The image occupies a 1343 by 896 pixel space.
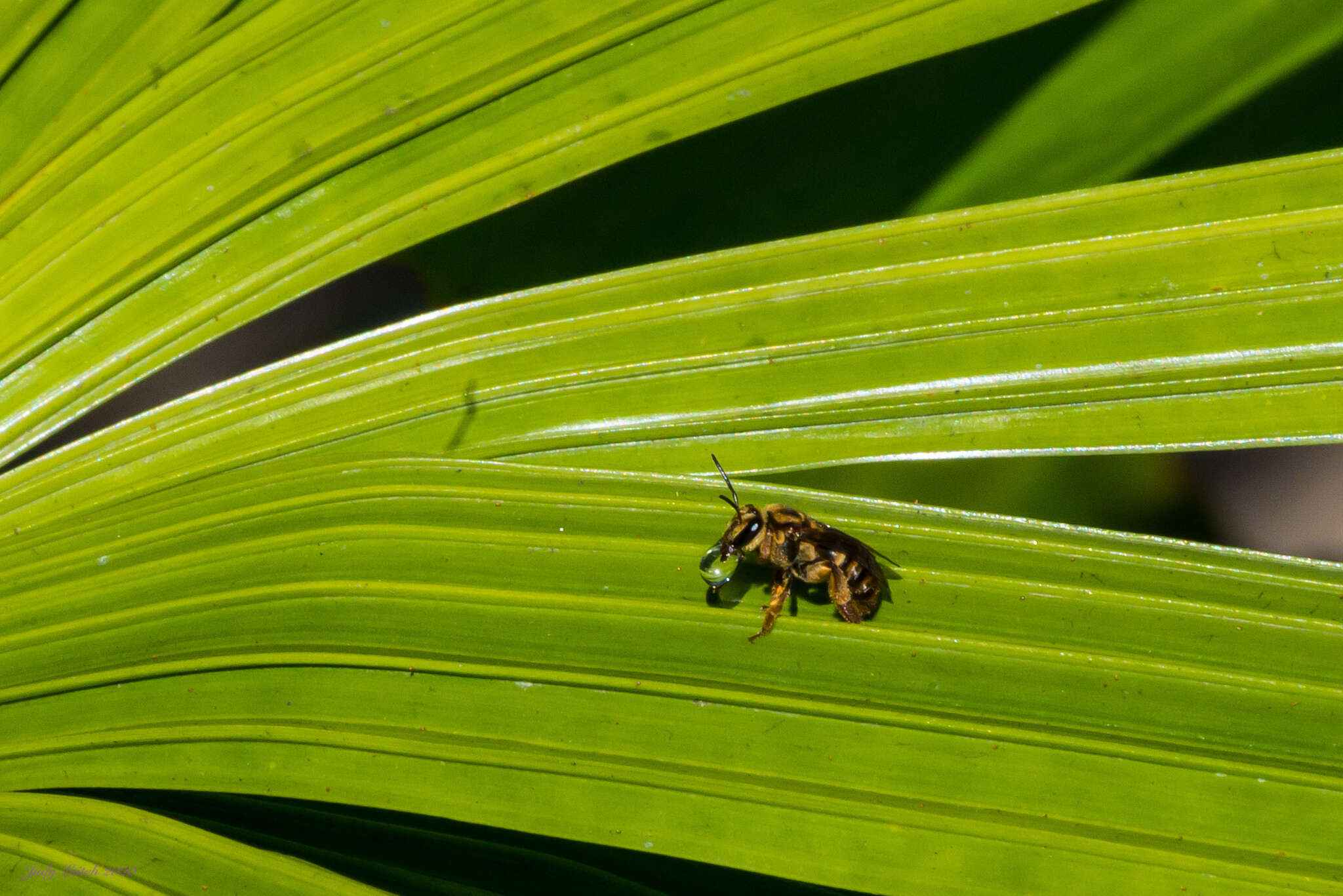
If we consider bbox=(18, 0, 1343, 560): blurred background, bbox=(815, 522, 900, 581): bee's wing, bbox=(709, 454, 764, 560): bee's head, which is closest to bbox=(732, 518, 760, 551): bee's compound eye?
bbox=(709, 454, 764, 560): bee's head

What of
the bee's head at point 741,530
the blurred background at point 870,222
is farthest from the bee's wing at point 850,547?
the blurred background at point 870,222

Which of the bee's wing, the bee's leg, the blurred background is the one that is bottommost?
the bee's leg

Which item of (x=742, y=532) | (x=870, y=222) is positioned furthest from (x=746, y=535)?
(x=870, y=222)

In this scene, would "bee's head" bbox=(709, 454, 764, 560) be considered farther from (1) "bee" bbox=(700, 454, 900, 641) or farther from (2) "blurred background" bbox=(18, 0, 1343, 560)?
(2) "blurred background" bbox=(18, 0, 1343, 560)

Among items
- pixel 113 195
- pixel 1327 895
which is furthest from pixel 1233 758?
pixel 113 195

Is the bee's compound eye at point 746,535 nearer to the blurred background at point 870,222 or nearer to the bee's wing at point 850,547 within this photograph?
the bee's wing at point 850,547

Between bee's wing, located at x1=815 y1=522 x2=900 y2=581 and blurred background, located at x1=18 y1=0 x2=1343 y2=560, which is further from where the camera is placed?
blurred background, located at x1=18 y1=0 x2=1343 y2=560

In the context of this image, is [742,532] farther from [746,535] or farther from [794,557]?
[794,557]

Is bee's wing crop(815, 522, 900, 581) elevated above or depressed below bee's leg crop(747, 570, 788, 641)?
above
